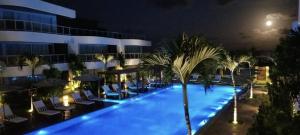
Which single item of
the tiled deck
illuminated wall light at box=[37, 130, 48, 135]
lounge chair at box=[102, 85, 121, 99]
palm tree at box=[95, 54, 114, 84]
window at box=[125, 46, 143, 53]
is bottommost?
illuminated wall light at box=[37, 130, 48, 135]

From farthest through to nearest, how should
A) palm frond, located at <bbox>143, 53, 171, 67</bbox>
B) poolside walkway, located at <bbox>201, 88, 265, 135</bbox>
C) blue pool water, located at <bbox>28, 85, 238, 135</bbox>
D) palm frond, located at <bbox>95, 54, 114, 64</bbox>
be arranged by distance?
palm frond, located at <bbox>95, 54, 114, 64</bbox>
blue pool water, located at <bbox>28, 85, 238, 135</bbox>
poolside walkway, located at <bbox>201, 88, 265, 135</bbox>
palm frond, located at <bbox>143, 53, 171, 67</bbox>

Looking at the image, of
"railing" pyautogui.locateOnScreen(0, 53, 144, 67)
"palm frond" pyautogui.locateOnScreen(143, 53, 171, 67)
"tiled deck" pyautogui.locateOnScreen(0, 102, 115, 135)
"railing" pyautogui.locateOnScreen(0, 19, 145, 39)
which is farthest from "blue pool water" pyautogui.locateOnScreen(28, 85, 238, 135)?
"railing" pyautogui.locateOnScreen(0, 19, 145, 39)

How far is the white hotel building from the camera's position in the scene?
18.5 metres

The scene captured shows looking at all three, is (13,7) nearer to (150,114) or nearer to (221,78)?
(150,114)

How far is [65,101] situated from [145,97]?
7037 mm

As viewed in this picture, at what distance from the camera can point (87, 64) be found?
25188 mm

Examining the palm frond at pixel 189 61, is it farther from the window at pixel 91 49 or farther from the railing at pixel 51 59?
the window at pixel 91 49

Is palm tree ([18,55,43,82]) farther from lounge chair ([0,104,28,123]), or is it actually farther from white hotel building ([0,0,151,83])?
lounge chair ([0,104,28,123])

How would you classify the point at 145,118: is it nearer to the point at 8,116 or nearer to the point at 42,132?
the point at 42,132

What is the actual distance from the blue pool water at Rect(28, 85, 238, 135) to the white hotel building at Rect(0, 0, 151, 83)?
7.20 metres

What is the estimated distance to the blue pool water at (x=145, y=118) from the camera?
12969 mm

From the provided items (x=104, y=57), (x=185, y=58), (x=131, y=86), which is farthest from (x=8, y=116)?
(x=104, y=57)

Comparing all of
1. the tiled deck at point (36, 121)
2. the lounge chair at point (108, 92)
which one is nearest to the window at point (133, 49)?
the lounge chair at point (108, 92)

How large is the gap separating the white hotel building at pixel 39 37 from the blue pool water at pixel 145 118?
720 cm
